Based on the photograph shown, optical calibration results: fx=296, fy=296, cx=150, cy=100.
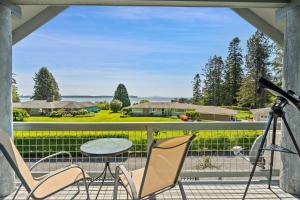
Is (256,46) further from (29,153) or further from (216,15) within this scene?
(29,153)

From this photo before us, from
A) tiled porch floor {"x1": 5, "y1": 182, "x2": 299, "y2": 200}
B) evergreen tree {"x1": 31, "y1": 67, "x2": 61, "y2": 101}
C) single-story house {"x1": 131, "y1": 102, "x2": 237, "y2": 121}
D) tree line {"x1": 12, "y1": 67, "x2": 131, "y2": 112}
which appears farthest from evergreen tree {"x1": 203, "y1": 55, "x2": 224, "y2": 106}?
tiled porch floor {"x1": 5, "y1": 182, "x2": 299, "y2": 200}

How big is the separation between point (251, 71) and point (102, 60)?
1190cm

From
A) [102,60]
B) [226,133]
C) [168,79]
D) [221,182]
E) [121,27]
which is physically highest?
[121,27]

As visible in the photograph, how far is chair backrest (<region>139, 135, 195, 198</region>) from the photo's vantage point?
258 centimetres

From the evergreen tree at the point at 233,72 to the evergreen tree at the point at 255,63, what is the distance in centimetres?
50

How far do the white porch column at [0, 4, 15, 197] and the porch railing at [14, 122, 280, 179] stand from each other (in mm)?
489

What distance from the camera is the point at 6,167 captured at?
387 cm

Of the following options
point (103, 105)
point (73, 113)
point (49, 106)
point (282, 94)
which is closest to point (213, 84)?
point (103, 105)

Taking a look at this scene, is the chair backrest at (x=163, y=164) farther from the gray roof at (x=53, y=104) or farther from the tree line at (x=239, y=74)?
the tree line at (x=239, y=74)

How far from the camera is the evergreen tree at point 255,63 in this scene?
Answer: 21.4 m

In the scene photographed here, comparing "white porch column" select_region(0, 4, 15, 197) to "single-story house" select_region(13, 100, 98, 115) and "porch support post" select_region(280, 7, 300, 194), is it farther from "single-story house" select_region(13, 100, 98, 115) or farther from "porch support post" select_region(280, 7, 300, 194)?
"single-story house" select_region(13, 100, 98, 115)

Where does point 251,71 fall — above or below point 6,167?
above

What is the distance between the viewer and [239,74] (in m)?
23.0

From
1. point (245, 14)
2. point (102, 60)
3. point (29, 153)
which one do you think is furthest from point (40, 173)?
point (102, 60)
